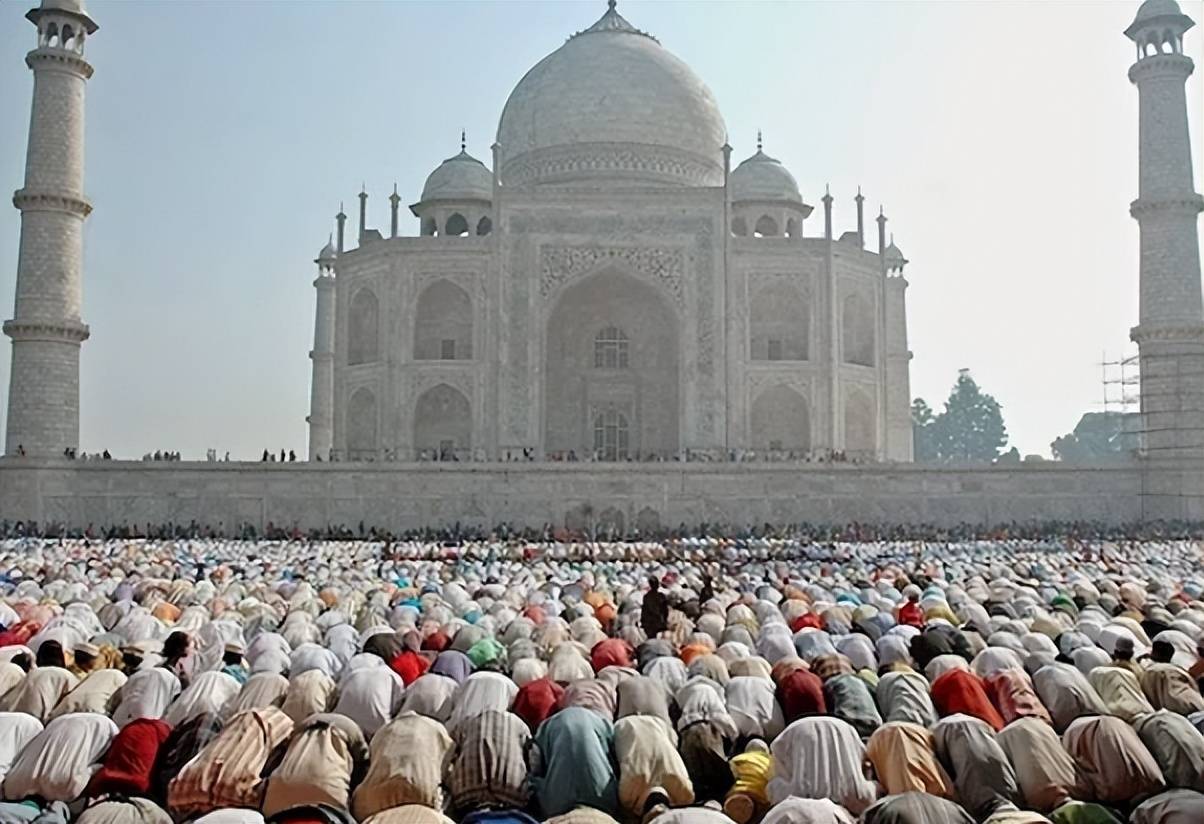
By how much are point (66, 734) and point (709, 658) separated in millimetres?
3060

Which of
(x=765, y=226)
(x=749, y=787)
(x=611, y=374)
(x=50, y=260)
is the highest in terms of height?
(x=765, y=226)

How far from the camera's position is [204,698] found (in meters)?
5.21

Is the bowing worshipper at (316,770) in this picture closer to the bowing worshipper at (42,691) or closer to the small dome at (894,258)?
the bowing worshipper at (42,691)

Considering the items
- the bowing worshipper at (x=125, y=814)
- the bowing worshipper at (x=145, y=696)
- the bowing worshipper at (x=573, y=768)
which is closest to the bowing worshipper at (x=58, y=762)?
the bowing worshipper at (x=145, y=696)

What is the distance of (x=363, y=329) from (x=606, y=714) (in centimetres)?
2160

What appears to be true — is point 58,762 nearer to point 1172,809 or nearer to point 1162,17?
point 1172,809

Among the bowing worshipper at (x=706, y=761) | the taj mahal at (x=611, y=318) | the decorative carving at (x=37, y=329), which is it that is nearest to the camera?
A: the bowing worshipper at (x=706, y=761)

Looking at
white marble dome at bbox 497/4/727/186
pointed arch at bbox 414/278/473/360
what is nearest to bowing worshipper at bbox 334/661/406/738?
pointed arch at bbox 414/278/473/360

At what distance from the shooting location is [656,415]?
26.0m

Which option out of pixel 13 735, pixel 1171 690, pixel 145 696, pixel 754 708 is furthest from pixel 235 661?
pixel 1171 690

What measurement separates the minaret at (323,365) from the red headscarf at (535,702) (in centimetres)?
2545

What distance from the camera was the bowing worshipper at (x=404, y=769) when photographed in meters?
4.19

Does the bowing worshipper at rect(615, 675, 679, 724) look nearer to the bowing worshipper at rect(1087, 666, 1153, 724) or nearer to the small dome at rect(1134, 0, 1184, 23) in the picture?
the bowing worshipper at rect(1087, 666, 1153, 724)

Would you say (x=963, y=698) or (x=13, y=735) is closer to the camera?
(x=13, y=735)
